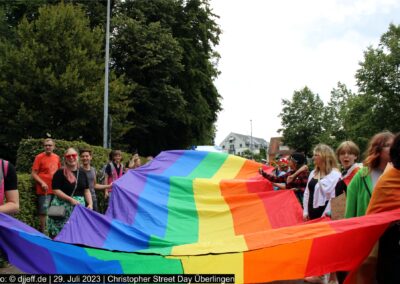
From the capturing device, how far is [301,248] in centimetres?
344

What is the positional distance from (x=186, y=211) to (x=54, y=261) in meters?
3.79

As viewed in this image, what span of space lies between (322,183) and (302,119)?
61.0 metres

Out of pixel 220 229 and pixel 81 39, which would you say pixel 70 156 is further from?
pixel 81 39

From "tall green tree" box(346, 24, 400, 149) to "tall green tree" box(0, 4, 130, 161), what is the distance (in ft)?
73.3

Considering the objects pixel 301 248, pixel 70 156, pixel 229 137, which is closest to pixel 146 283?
pixel 301 248

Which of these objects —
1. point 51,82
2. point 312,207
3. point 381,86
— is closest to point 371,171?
point 312,207

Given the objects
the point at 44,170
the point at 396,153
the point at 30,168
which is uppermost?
the point at 396,153

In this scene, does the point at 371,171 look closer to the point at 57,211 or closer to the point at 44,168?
the point at 57,211

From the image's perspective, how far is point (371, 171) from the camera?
152 inches

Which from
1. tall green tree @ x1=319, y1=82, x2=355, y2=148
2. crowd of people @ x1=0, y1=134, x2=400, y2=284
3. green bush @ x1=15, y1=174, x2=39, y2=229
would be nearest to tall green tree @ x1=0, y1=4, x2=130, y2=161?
crowd of people @ x1=0, y1=134, x2=400, y2=284

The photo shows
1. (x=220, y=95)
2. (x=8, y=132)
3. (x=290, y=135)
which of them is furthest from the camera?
(x=290, y=135)

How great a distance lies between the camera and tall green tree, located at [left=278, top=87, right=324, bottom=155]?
209 feet

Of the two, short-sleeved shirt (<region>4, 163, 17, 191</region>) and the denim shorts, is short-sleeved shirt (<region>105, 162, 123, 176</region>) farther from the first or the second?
short-sleeved shirt (<region>4, 163, 17, 191</region>)

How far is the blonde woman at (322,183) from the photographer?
19.2ft
